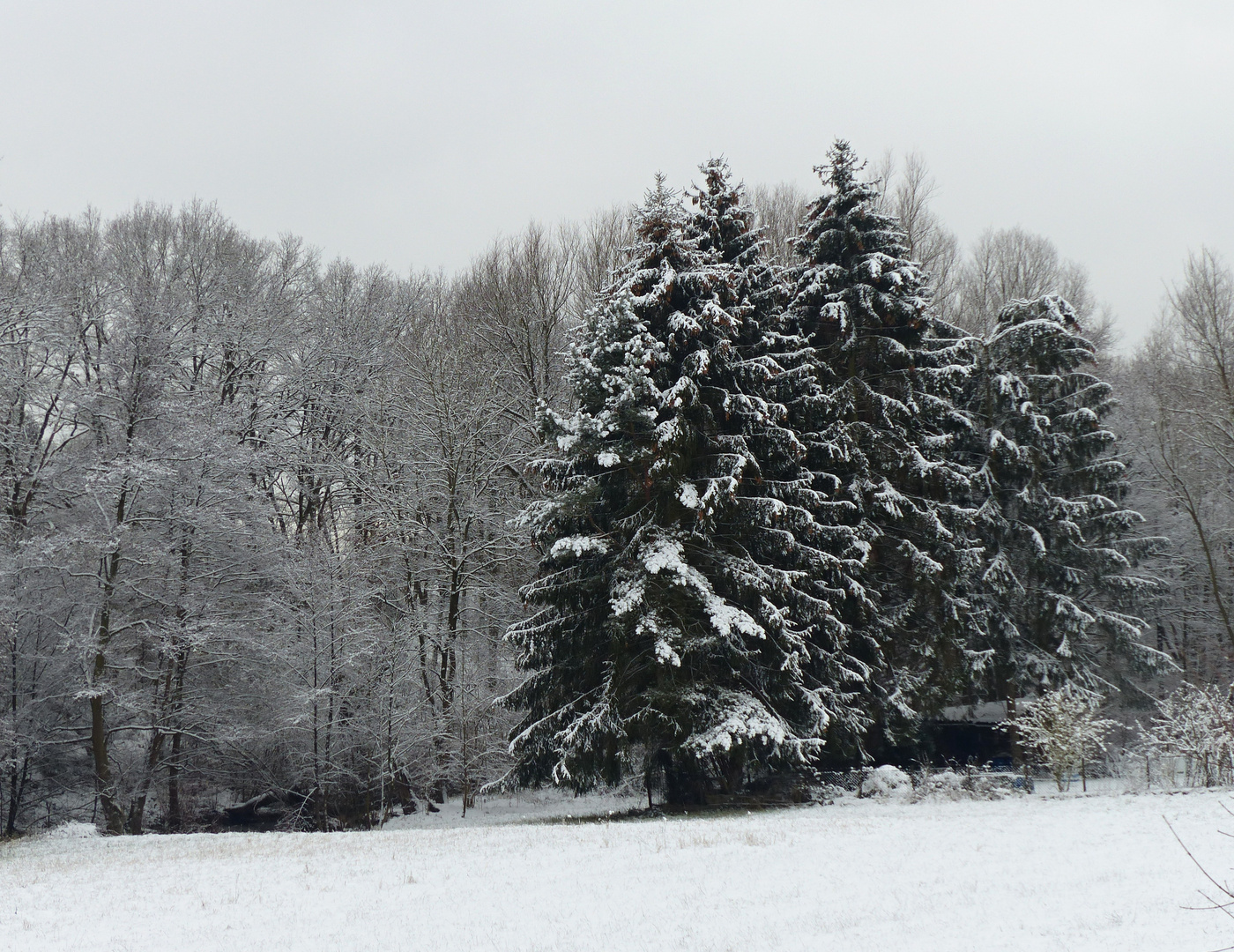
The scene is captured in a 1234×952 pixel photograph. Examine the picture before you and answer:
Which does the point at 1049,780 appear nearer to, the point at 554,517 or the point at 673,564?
the point at 673,564

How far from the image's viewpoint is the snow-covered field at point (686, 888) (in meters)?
6.67

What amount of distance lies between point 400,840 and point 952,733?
14893 millimetres

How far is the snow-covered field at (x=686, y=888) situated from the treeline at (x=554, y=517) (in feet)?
11.7

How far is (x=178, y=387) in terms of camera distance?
22.2 metres

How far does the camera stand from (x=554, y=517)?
15719mm

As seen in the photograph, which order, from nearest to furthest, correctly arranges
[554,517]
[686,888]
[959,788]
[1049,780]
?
[686,888] < [959,788] < [554,517] < [1049,780]

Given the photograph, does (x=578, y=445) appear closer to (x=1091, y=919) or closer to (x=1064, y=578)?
(x=1091, y=919)

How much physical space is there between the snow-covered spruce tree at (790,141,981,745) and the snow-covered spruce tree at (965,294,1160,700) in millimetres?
1363

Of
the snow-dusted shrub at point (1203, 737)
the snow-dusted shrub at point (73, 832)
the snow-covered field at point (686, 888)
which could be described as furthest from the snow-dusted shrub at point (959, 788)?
the snow-dusted shrub at point (73, 832)

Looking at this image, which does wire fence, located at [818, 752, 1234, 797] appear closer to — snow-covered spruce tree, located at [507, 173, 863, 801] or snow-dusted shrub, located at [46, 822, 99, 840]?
snow-covered spruce tree, located at [507, 173, 863, 801]

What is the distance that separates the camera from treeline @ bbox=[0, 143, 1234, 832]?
617 inches

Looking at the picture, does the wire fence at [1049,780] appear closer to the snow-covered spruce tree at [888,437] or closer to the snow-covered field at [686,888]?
the snow-covered spruce tree at [888,437]

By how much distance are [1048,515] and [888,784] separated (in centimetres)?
891

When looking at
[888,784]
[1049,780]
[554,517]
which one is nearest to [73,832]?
[554,517]
